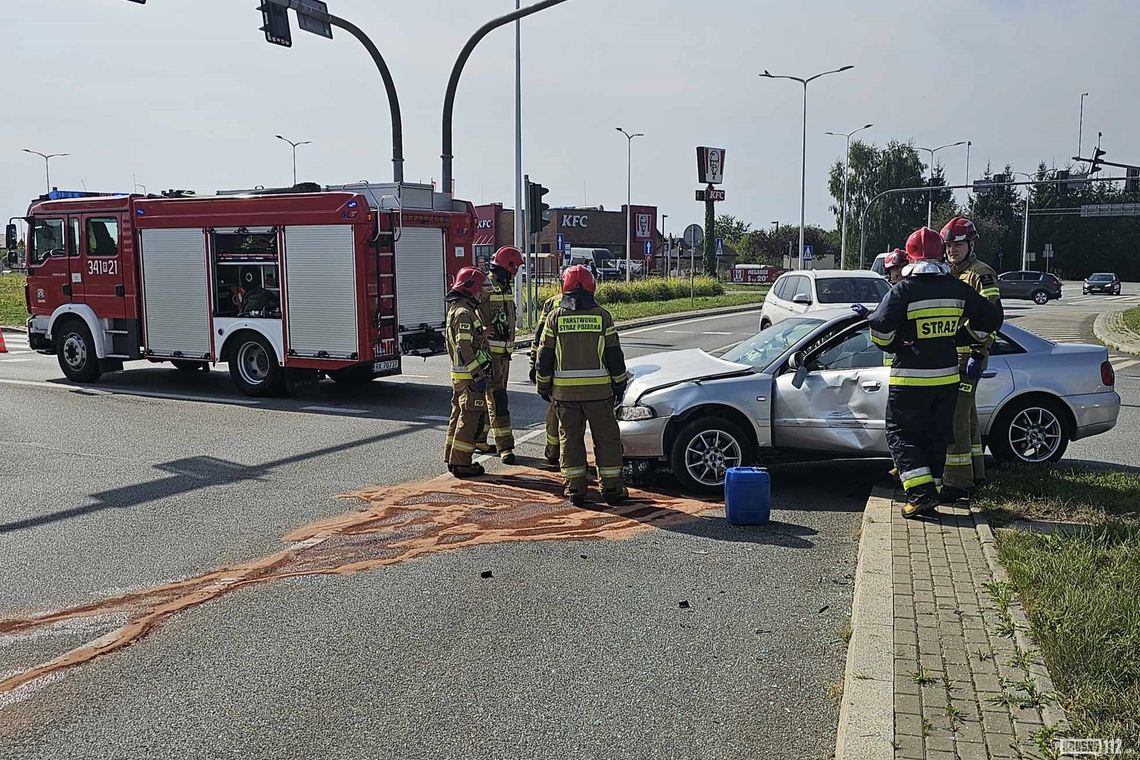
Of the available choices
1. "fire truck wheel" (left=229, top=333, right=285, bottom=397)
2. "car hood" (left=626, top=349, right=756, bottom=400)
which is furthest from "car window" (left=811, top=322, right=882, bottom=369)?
"fire truck wheel" (left=229, top=333, right=285, bottom=397)

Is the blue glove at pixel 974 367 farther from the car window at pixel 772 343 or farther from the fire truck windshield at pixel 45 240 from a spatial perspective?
the fire truck windshield at pixel 45 240

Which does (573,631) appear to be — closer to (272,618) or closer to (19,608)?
(272,618)

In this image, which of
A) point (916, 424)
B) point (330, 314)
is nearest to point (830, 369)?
point (916, 424)

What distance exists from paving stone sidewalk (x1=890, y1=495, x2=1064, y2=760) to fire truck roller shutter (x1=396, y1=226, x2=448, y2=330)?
916 centimetres

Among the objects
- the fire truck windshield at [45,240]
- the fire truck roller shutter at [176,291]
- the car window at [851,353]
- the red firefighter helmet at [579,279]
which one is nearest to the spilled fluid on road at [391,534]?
the car window at [851,353]

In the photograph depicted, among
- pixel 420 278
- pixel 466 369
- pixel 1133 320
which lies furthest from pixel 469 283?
pixel 1133 320

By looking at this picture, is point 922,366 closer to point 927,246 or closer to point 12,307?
point 927,246

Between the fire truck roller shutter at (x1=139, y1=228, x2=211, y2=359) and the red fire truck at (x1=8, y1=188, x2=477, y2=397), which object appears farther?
the fire truck roller shutter at (x1=139, y1=228, x2=211, y2=359)

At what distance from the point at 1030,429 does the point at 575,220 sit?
8854 cm

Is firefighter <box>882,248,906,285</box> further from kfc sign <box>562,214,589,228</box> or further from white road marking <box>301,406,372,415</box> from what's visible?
kfc sign <box>562,214,589,228</box>

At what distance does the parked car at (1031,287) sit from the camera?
45688 mm

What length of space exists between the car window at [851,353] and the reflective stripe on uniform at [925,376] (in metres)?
1.22

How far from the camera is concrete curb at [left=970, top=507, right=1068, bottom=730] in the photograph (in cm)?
381

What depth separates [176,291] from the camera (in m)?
14.6
